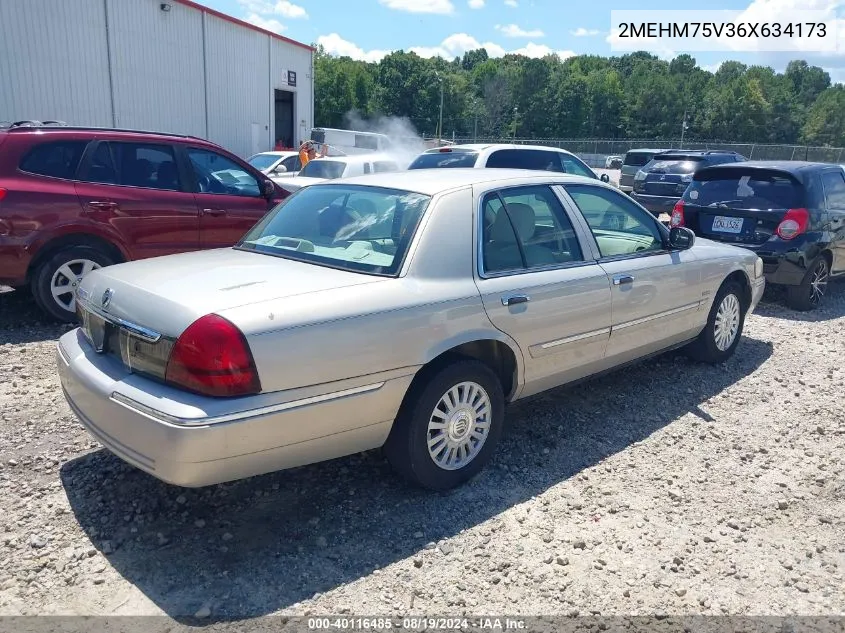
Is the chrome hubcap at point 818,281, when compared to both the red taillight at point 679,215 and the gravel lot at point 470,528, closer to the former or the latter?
the red taillight at point 679,215

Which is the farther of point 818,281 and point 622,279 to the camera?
point 818,281

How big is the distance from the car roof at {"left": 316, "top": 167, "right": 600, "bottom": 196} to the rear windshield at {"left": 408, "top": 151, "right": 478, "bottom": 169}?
555 cm

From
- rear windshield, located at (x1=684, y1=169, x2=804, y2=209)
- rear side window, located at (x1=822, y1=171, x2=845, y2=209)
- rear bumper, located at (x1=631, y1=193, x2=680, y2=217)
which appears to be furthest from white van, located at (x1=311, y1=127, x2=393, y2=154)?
rear side window, located at (x1=822, y1=171, x2=845, y2=209)

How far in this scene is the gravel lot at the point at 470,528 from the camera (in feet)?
9.21

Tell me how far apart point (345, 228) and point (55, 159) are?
12.3ft

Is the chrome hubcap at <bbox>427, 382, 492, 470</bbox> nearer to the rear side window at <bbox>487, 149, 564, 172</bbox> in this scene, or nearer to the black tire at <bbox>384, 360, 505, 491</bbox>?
the black tire at <bbox>384, 360, 505, 491</bbox>

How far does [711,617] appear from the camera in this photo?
2.76 m

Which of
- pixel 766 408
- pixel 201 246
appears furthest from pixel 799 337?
pixel 201 246

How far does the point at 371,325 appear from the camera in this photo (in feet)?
9.96

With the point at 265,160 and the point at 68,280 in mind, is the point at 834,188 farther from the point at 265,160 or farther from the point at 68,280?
the point at 265,160

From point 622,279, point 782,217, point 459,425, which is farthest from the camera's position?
point 782,217

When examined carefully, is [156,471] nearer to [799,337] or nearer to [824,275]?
[799,337]

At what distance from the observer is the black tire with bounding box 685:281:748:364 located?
5449mm

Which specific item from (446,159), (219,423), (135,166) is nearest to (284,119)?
(446,159)
